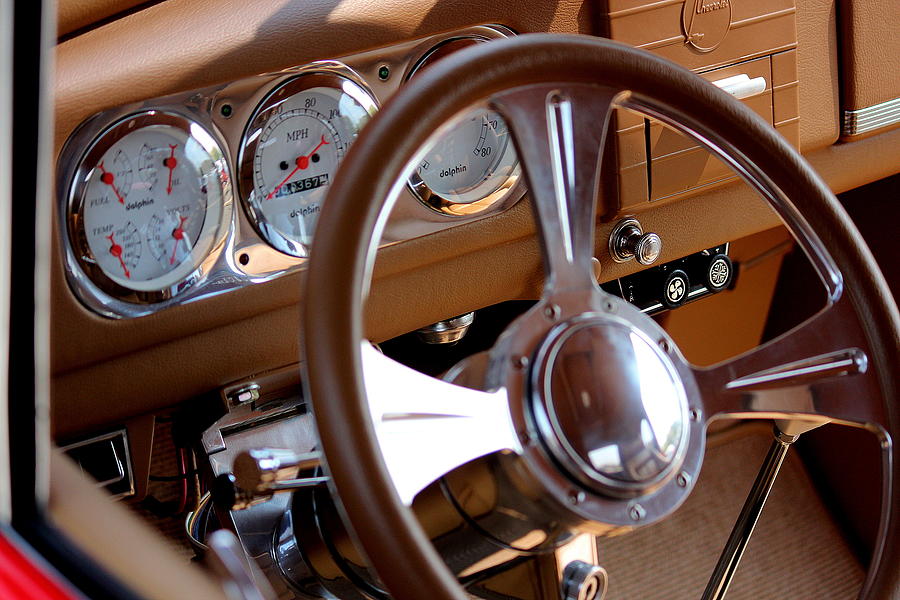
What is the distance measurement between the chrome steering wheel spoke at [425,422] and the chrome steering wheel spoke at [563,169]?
0.11m

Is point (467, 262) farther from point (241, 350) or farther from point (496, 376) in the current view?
point (496, 376)

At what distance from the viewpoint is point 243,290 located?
102cm

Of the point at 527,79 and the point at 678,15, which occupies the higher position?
the point at 678,15

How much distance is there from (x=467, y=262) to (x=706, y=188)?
347mm

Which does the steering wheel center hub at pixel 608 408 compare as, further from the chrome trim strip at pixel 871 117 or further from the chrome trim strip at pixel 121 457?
the chrome trim strip at pixel 871 117

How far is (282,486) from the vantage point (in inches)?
31.9

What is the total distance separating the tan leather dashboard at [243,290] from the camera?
36.0 inches

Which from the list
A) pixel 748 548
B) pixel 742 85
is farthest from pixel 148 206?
pixel 748 548

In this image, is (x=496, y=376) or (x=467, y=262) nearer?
(x=496, y=376)

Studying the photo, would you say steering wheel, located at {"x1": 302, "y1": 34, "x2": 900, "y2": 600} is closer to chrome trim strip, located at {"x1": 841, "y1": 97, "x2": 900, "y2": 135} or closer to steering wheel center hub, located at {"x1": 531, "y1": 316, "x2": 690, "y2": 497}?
steering wheel center hub, located at {"x1": 531, "y1": 316, "x2": 690, "y2": 497}

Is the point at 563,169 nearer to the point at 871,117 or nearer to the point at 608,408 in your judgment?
the point at 608,408

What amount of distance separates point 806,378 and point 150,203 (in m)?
0.62

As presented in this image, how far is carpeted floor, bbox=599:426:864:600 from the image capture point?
5.86 ft

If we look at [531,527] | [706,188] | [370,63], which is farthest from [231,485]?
[706,188]
